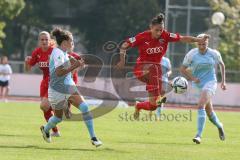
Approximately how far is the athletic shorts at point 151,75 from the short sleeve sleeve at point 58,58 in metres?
3.42

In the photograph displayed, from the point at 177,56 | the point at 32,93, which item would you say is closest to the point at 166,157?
the point at 32,93

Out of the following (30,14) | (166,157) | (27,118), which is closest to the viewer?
(166,157)

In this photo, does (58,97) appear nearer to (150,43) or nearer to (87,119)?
(87,119)

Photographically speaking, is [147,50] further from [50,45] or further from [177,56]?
[177,56]

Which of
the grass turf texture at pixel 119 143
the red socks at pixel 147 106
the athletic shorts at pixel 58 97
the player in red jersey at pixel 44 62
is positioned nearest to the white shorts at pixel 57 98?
the athletic shorts at pixel 58 97

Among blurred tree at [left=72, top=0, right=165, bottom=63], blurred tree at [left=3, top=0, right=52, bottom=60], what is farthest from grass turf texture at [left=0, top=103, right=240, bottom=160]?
blurred tree at [left=3, top=0, right=52, bottom=60]

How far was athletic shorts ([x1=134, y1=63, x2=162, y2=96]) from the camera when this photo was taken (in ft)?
52.3

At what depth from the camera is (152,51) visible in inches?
587

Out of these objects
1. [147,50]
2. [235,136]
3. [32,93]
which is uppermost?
[147,50]

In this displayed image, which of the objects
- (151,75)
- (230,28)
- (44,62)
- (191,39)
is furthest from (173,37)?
(230,28)

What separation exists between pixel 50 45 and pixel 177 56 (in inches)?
1235

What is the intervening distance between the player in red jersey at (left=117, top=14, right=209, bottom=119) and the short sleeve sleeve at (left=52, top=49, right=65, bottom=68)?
153 cm

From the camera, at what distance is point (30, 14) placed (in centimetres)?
5731

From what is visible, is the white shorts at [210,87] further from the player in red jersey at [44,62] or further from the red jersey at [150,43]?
the player in red jersey at [44,62]
